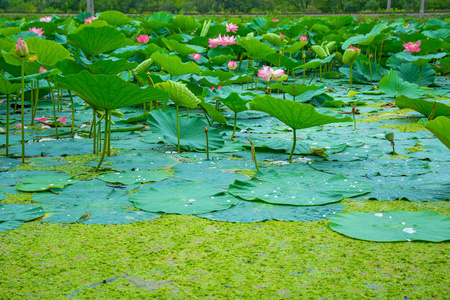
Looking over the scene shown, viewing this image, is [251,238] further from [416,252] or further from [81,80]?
[81,80]

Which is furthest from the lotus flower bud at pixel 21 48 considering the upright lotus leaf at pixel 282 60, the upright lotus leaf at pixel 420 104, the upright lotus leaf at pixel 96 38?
the upright lotus leaf at pixel 282 60

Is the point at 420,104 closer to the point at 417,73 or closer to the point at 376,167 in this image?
the point at 376,167

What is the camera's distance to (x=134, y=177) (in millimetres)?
1446

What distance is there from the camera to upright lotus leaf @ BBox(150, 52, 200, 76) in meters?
2.10

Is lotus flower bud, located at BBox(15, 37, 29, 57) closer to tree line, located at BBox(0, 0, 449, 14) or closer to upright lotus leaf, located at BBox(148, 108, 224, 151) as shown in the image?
upright lotus leaf, located at BBox(148, 108, 224, 151)

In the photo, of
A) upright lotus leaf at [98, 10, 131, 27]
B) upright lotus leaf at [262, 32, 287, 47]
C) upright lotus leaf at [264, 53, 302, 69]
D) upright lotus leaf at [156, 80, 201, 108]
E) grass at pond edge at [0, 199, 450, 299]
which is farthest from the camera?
upright lotus leaf at [98, 10, 131, 27]

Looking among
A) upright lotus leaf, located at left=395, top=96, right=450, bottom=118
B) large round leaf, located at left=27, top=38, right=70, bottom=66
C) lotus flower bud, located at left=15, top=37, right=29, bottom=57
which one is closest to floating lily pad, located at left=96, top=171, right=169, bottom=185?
Answer: lotus flower bud, located at left=15, top=37, right=29, bottom=57

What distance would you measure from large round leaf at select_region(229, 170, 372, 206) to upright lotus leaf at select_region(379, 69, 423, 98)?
72.0 inches

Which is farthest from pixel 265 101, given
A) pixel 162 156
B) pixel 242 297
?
pixel 242 297

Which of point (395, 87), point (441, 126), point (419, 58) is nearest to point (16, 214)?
point (441, 126)

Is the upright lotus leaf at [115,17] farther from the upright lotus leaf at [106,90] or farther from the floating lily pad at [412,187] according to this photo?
the floating lily pad at [412,187]

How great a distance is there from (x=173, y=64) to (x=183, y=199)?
1.15 metres

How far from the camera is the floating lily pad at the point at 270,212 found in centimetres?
110

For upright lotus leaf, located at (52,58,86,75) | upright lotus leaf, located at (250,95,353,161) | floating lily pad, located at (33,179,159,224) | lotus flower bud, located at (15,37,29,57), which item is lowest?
floating lily pad, located at (33,179,159,224)
